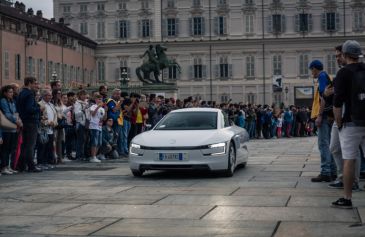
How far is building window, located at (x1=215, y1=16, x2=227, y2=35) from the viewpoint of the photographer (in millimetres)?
76375

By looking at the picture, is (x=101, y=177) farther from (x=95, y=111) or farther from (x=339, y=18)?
(x=339, y=18)

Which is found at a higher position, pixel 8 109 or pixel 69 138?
pixel 8 109

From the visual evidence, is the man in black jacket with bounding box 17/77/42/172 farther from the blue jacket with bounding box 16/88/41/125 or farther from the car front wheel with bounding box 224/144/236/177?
the car front wheel with bounding box 224/144/236/177

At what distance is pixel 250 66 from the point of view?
247 feet

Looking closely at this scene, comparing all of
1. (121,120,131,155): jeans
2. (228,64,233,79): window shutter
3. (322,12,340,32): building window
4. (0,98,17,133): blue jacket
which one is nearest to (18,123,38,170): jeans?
(0,98,17,133): blue jacket

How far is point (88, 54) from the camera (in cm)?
7562

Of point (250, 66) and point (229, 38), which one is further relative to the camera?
point (229, 38)

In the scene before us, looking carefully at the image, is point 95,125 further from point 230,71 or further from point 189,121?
point 230,71

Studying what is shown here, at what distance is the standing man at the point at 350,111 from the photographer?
8703mm

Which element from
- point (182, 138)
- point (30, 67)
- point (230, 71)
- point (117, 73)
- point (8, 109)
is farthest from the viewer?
point (117, 73)

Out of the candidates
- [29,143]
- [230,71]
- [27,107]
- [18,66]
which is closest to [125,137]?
[29,143]

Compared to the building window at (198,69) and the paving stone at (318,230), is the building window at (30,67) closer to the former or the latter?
the building window at (198,69)

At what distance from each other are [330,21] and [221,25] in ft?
40.8

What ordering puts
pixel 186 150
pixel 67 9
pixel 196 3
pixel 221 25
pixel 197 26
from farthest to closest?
pixel 67 9, pixel 196 3, pixel 197 26, pixel 221 25, pixel 186 150
